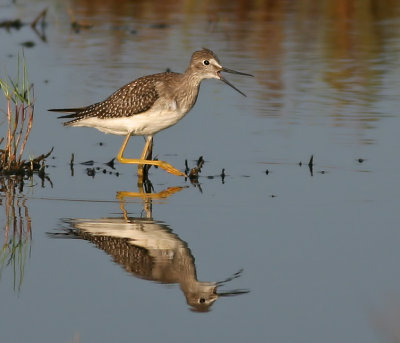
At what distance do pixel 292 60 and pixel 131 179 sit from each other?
22.9 ft

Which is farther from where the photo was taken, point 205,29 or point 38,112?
point 205,29

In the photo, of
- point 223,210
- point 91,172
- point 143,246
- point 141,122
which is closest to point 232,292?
point 143,246

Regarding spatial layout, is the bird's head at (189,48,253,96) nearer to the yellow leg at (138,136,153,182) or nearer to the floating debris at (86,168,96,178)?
the yellow leg at (138,136,153,182)

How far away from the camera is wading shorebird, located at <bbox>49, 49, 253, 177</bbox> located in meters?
10.3

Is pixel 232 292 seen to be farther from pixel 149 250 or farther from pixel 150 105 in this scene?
pixel 150 105

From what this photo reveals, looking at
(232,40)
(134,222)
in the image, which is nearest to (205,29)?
(232,40)

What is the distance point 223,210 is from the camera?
8.82m

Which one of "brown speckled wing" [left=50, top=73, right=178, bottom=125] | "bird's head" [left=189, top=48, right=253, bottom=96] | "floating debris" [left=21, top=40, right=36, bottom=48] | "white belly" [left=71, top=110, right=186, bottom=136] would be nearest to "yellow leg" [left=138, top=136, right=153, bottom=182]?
"white belly" [left=71, top=110, right=186, bottom=136]

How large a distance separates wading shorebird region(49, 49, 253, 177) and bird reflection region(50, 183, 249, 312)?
1643mm

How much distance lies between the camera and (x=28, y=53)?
16.7 m

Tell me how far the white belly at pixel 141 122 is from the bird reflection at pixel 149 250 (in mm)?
1629

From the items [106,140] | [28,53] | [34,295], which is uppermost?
[28,53]

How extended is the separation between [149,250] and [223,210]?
53.9 inches

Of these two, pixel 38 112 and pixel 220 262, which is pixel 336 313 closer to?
pixel 220 262
